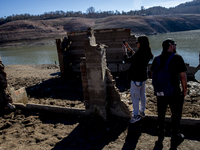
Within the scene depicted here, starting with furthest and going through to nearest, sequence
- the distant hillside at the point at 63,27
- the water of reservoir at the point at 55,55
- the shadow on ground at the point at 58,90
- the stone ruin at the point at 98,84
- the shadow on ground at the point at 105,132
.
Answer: the distant hillside at the point at 63,27
the water of reservoir at the point at 55,55
the shadow on ground at the point at 58,90
the stone ruin at the point at 98,84
the shadow on ground at the point at 105,132

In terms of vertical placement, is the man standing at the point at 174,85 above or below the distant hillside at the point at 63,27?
below

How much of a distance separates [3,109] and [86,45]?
3.53 metres

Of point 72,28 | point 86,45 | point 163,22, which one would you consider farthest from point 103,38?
point 163,22

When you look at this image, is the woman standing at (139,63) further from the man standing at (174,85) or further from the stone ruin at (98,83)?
the stone ruin at (98,83)

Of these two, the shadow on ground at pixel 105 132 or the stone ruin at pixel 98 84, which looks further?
the stone ruin at pixel 98 84

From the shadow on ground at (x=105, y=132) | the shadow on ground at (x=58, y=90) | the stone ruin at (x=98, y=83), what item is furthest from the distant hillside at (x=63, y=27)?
the shadow on ground at (x=105, y=132)

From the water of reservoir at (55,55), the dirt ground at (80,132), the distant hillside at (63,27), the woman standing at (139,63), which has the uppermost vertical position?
the distant hillside at (63,27)

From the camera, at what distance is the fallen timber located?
8.70 metres

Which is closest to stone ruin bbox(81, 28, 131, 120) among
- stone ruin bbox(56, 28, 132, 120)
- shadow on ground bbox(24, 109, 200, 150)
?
stone ruin bbox(56, 28, 132, 120)

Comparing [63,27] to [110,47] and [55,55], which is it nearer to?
[55,55]

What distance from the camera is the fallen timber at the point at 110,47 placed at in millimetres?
8703

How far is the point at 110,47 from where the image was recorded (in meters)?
9.05

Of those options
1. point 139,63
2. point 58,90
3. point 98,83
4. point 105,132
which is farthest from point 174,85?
point 58,90

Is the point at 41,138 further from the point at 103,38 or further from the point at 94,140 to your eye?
the point at 103,38
